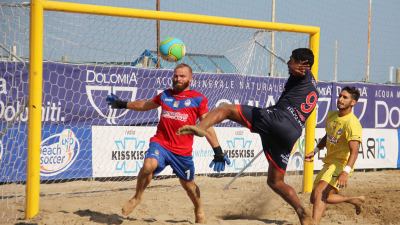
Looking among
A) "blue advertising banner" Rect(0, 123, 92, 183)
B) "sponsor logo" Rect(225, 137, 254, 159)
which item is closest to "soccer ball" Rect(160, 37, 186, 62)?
"blue advertising banner" Rect(0, 123, 92, 183)

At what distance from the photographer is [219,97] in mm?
13102

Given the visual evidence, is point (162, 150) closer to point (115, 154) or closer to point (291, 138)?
point (291, 138)

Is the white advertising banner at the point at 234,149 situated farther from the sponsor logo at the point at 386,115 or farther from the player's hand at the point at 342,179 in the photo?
the player's hand at the point at 342,179

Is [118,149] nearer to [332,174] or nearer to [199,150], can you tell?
[199,150]

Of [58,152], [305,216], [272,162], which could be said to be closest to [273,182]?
[272,162]

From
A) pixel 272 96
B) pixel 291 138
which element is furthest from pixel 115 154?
pixel 291 138

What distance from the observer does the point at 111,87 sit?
39.2 ft

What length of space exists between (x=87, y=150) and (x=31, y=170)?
4.04 m

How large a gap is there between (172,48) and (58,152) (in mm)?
3310

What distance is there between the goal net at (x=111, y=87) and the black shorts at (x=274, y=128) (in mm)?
3702

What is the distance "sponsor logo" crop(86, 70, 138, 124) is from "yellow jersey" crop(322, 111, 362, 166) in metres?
5.08

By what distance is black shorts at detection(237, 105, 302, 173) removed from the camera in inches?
262

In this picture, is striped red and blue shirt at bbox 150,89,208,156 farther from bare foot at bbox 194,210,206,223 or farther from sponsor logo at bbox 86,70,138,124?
sponsor logo at bbox 86,70,138,124

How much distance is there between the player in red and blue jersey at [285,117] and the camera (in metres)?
6.65
